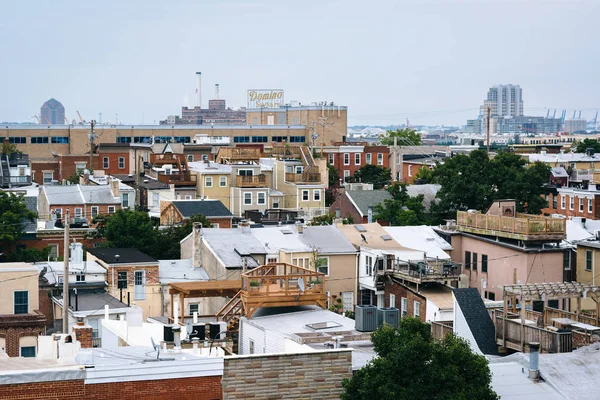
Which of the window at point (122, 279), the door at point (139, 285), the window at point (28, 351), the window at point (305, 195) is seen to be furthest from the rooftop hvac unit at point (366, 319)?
the window at point (305, 195)

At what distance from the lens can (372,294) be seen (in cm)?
6581

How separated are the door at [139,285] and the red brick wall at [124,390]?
35.0 metres

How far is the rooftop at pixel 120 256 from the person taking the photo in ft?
211

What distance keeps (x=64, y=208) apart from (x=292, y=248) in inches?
1367

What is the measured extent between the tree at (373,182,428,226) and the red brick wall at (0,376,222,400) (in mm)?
62008

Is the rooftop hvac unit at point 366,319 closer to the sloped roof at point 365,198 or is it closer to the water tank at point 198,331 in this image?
the water tank at point 198,331

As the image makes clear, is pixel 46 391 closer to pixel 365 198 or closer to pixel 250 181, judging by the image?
pixel 365 198

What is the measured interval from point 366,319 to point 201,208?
5380 cm

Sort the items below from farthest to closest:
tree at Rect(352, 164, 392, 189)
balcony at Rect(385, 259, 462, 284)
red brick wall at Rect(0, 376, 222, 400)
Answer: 1. tree at Rect(352, 164, 392, 189)
2. balcony at Rect(385, 259, 462, 284)
3. red brick wall at Rect(0, 376, 222, 400)

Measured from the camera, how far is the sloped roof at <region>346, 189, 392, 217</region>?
104 metres

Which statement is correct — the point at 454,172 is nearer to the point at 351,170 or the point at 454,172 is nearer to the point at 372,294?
the point at 372,294

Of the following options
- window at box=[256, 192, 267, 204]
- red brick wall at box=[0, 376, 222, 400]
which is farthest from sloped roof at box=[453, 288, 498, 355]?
window at box=[256, 192, 267, 204]

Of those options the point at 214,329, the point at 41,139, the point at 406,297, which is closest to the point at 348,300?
the point at 406,297

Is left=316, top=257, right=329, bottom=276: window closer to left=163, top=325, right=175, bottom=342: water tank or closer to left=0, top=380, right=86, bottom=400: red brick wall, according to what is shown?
left=163, top=325, right=175, bottom=342: water tank
